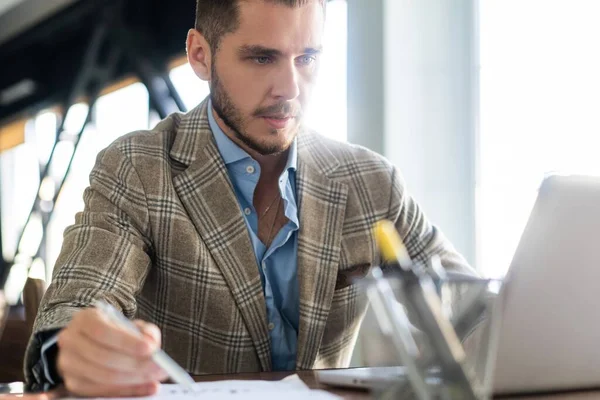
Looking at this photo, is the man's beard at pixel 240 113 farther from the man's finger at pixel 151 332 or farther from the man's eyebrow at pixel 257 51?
the man's finger at pixel 151 332

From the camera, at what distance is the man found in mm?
1434

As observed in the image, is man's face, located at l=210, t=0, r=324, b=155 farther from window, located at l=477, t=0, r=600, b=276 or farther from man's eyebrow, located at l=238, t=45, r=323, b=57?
window, located at l=477, t=0, r=600, b=276

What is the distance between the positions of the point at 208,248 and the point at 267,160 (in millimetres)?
268

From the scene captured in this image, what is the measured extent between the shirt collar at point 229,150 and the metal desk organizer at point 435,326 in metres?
0.97

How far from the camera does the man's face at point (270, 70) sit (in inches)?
58.2

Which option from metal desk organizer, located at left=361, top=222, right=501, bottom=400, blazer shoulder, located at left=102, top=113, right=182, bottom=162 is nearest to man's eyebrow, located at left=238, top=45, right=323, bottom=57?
blazer shoulder, located at left=102, top=113, right=182, bottom=162

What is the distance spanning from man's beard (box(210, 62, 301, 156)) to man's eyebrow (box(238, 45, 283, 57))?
0.31ft

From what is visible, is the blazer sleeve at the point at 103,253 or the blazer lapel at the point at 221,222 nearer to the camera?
the blazer sleeve at the point at 103,253

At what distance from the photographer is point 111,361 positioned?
0.83 meters

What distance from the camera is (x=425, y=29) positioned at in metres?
2.32

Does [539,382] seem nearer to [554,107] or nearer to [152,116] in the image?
[554,107]

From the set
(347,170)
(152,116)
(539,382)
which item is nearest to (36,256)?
(152,116)

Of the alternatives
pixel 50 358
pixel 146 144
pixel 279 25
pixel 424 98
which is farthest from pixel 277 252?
pixel 424 98

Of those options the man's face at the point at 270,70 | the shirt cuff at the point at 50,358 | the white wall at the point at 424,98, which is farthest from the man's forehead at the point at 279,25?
the white wall at the point at 424,98
